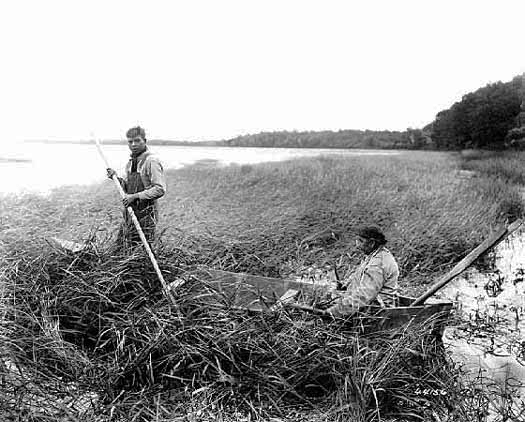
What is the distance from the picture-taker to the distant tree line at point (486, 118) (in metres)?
9.82

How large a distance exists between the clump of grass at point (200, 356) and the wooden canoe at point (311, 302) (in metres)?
0.09

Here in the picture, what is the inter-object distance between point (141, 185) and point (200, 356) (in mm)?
2089

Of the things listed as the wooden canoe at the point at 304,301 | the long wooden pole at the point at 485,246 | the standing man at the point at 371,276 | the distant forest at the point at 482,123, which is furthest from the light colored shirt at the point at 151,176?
the distant forest at the point at 482,123

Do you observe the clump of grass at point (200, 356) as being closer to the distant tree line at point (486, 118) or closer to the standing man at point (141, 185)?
the standing man at point (141, 185)

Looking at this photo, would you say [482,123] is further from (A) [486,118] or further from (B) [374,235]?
(B) [374,235]

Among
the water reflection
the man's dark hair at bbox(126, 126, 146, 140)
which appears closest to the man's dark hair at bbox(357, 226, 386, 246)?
the water reflection

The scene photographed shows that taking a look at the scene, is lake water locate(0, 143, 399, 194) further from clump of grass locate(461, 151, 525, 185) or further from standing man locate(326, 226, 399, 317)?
clump of grass locate(461, 151, 525, 185)

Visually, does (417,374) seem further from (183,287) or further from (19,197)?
(19,197)

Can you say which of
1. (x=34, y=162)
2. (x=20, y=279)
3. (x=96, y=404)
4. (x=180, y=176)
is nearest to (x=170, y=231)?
(x=20, y=279)

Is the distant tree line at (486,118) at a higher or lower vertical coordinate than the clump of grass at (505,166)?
higher

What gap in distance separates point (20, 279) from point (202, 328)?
69.4 inches

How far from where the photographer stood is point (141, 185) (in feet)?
15.5

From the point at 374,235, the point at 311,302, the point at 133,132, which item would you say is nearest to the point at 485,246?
the point at 374,235

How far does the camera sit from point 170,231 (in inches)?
285
